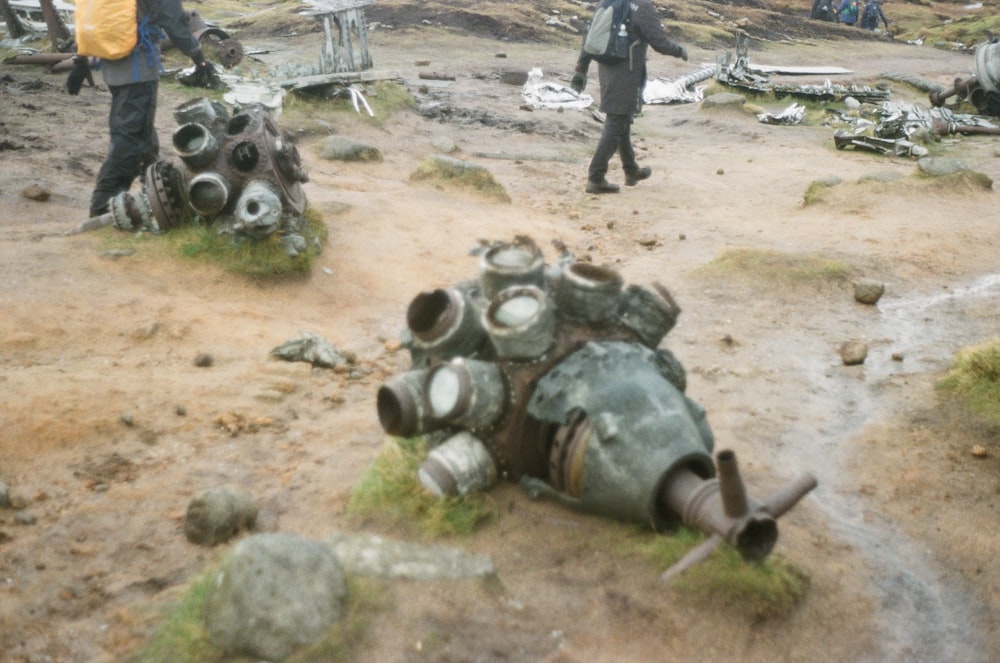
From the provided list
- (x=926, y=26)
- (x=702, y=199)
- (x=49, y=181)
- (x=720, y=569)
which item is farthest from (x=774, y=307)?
(x=926, y=26)

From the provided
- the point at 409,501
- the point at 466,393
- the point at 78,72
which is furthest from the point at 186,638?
the point at 78,72

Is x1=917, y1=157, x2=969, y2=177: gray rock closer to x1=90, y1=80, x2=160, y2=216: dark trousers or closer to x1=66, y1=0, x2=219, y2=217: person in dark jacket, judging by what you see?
x1=66, y1=0, x2=219, y2=217: person in dark jacket

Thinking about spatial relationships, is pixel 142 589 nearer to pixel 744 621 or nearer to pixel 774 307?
pixel 744 621

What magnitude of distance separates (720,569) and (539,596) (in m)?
0.57

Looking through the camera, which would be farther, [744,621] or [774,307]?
[774,307]

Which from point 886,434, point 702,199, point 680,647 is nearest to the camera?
point 680,647

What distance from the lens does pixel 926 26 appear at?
35.2 metres

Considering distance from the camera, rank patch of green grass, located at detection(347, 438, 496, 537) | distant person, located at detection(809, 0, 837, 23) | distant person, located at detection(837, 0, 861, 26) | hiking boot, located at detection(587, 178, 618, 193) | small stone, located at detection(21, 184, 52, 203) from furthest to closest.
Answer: distant person, located at detection(809, 0, 837, 23), distant person, located at detection(837, 0, 861, 26), hiking boot, located at detection(587, 178, 618, 193), small stone, located at detection(21, 184, 52, 203), patch of green grass, located at detection(347, 438, 496, 537)

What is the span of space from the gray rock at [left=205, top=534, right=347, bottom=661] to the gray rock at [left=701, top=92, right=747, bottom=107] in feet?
47.4

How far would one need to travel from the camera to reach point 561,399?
3016 mm

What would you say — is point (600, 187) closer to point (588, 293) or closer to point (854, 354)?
point (854, 354)

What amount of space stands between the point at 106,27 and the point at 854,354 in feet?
18.2

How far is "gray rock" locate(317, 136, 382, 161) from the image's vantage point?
10234 mm

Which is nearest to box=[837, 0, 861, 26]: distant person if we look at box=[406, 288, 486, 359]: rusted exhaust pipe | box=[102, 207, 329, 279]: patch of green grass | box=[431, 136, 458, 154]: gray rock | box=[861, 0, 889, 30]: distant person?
box=[861, 0, 889, 30]: distant person
